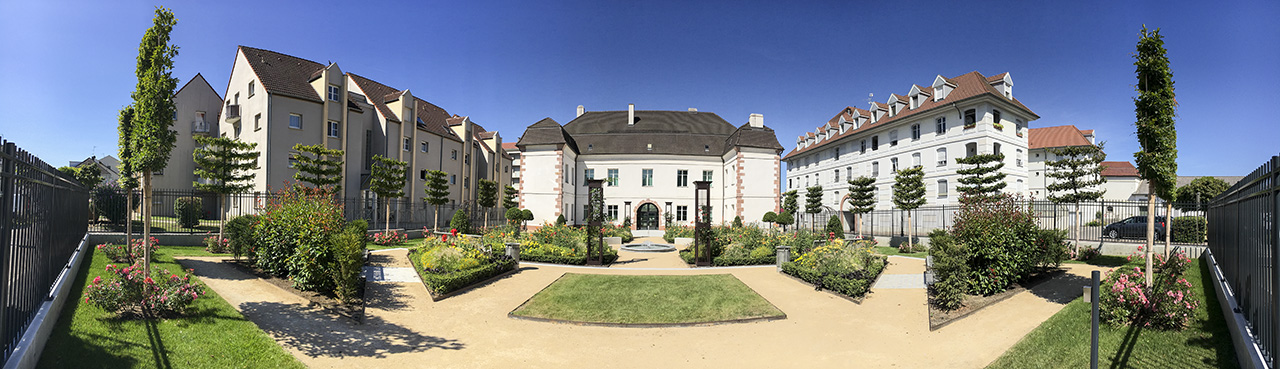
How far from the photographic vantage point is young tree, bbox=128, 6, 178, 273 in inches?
348

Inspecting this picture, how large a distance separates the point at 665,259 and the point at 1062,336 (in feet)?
43.9

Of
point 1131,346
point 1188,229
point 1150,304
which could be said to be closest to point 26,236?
point 1131,346

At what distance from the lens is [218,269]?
A: 11828 millimetres

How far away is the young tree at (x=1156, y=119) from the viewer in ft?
29.3

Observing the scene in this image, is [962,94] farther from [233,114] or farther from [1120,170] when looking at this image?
[233,114]

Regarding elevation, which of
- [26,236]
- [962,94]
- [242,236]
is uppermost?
[962,94]

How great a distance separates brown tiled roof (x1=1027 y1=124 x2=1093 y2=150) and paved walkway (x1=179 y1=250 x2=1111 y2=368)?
145ft

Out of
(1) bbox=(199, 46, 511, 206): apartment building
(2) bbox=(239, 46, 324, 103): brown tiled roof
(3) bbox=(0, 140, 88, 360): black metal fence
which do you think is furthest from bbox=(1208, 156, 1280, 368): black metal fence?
(2) bbox=(239, 46, 324, 103): brown tiled roof

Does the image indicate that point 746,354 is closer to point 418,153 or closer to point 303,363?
point 303,363

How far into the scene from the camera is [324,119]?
28.6 m

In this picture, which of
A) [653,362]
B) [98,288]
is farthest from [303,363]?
[653,362]

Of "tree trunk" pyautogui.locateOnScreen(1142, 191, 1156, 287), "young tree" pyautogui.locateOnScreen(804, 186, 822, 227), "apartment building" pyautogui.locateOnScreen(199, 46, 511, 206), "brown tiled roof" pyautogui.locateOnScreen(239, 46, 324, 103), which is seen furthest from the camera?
"young tree" pyautogui.locateOnScreen(804, 186, 822, 227)

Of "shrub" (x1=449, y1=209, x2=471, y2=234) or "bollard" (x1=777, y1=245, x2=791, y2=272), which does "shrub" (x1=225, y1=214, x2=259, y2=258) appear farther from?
"bollard" (x1=777, y1=245, x2=791, y2=272)

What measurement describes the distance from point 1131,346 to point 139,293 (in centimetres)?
1438
